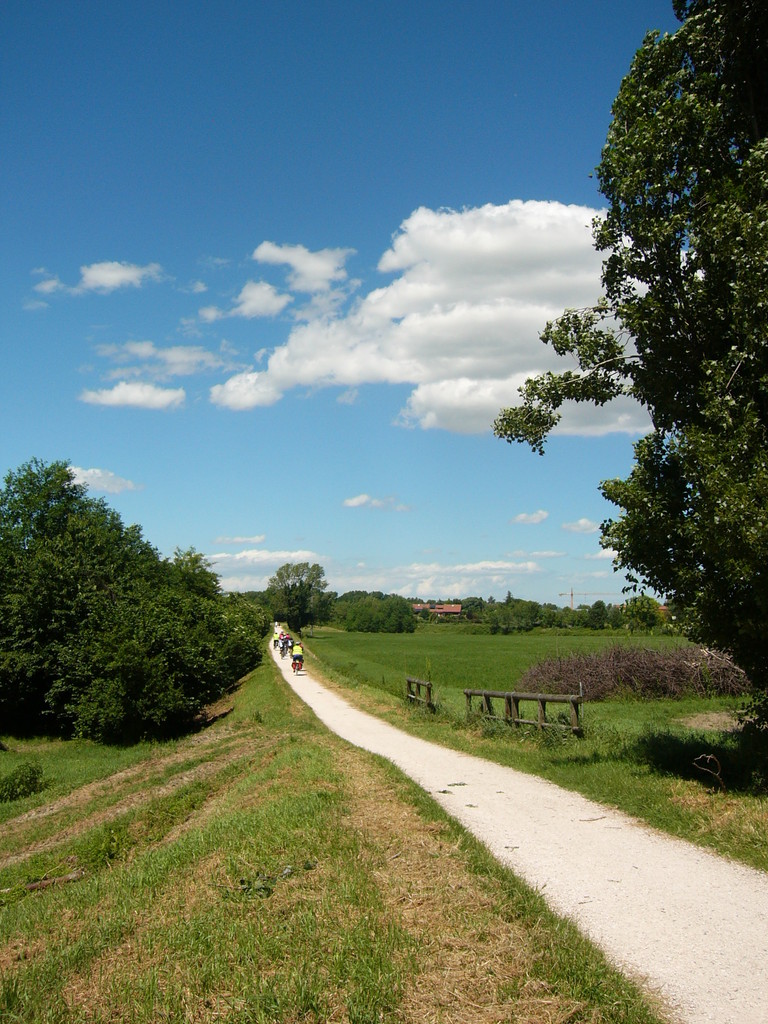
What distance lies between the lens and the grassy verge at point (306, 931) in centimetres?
442

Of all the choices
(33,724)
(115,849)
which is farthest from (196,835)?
(33,724)

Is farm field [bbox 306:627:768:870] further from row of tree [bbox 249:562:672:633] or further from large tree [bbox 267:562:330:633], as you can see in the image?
large tree [bbox 267:562:330:633]

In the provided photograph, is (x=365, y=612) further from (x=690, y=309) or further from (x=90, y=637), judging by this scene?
(x=690, y=309)

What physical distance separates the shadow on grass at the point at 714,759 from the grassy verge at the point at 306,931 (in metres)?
3.90

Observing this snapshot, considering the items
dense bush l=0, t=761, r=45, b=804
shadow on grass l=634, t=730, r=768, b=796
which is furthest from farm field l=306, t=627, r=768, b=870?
dense bush l=0, t=761, r=45, b=804

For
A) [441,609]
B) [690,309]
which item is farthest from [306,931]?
[441,609]

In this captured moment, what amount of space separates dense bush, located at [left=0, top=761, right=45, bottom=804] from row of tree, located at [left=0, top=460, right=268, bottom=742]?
274 inches

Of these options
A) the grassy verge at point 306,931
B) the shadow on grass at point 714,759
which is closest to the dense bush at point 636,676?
the shadow on grass at point 714,759

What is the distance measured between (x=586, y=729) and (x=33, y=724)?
96.5ft

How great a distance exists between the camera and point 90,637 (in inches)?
1198

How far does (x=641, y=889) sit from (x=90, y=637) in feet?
92.3

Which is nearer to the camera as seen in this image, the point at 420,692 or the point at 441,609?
the point at 420,692

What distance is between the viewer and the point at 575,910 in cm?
583

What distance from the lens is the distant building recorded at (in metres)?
174
